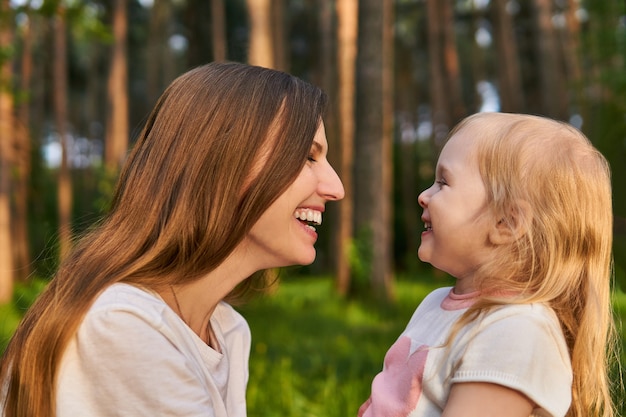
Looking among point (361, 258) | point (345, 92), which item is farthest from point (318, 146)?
point (345, 92)

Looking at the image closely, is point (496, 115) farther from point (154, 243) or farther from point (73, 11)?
point (73, 11)

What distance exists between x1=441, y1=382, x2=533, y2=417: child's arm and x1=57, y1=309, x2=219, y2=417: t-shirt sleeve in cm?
54

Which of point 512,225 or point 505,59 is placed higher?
point 512,225

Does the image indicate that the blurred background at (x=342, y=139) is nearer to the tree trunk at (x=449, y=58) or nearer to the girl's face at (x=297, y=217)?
the tree trunk at (x=449, y=58)

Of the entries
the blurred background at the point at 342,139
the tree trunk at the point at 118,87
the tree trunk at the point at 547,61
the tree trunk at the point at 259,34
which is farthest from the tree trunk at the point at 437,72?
the tree trunk at the point at 259,34

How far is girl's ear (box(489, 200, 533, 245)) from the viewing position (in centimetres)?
190

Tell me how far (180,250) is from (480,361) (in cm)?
71

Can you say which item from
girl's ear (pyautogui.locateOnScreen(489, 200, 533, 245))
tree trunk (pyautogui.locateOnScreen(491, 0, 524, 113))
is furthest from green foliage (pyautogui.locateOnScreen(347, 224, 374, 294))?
girl's ear (pyautogui.locateOnScreen(489, 200, 533, 245))

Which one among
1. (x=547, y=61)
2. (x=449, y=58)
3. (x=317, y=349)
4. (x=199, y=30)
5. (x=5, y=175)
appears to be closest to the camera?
(x=317, y=349)

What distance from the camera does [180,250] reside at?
1980mm

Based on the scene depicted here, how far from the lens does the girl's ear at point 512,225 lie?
1899 millimetres

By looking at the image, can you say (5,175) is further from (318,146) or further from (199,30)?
(199,30)

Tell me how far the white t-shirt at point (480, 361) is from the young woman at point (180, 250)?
373 millimetres

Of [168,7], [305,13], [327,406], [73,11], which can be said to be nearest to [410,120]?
[305,13]
